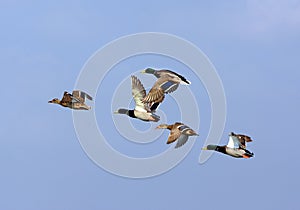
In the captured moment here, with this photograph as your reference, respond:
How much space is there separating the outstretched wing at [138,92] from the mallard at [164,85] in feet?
0.69

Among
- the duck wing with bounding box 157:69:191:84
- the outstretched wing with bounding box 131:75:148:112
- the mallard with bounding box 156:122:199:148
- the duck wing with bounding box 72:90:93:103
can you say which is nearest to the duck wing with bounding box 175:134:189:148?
the mallard with bounding box 156:122:199:148

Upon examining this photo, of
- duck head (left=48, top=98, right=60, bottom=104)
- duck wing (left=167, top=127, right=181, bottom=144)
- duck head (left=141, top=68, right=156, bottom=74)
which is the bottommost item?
duck wing (left=167, top=127, right=181, bottom=144)

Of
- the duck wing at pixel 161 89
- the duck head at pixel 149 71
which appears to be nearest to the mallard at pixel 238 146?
the duck wing at pixel 161 89

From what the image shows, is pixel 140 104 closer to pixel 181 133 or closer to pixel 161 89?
pixel 161 89

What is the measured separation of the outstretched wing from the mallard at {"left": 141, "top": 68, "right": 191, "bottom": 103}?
0.21 m

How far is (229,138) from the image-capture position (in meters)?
27.2

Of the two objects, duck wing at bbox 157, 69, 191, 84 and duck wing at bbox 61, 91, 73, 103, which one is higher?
duck wing at bbox 157, 69, 191, 84

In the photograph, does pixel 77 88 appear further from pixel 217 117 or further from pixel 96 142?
pixel 217 117

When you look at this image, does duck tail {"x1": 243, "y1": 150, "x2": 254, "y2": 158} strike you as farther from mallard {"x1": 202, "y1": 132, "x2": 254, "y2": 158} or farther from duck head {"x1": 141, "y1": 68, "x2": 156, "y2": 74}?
duck head {"x1": 141, "y1": 68, "x2": 156, "y2": 74}

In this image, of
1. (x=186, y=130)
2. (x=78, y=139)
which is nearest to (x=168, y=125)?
(x=186, y=130)

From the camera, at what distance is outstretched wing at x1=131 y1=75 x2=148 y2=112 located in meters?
26.9

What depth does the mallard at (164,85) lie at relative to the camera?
1039 inches

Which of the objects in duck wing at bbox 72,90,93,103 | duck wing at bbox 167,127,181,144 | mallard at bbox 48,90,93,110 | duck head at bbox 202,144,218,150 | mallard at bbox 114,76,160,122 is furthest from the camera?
duck head at bbox 202,144,218,150

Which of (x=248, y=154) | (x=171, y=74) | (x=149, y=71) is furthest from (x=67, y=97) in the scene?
(x=248, y=154)
